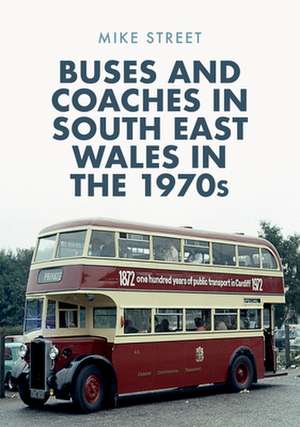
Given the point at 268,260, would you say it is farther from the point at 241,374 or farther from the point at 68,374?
the point at 68,374

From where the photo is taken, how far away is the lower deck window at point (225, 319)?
1853cm

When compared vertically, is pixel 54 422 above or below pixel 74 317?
below

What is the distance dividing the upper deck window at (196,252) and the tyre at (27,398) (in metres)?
4.35

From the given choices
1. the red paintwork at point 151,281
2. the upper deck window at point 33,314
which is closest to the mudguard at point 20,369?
the upper deck window at point 33,314

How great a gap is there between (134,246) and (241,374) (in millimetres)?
4716

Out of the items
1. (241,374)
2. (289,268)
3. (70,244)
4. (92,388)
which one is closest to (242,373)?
(241,374)

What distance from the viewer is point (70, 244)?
1617 cm

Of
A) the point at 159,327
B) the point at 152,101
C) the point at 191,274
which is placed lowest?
the point at 159,327

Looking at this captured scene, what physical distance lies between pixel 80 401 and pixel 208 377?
13.1 feet

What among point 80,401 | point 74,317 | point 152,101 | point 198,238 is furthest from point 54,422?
point 152,101

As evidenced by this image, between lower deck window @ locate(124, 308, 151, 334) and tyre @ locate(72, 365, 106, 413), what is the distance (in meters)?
1.09

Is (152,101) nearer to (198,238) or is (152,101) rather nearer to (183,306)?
(198,238)

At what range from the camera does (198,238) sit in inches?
717

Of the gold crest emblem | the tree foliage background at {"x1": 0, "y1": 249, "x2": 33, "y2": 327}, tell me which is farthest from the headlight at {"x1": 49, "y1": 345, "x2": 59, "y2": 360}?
the tree foliage background at {"x1": 0, "y1": 249, "x2": 33, "y2": 327}
